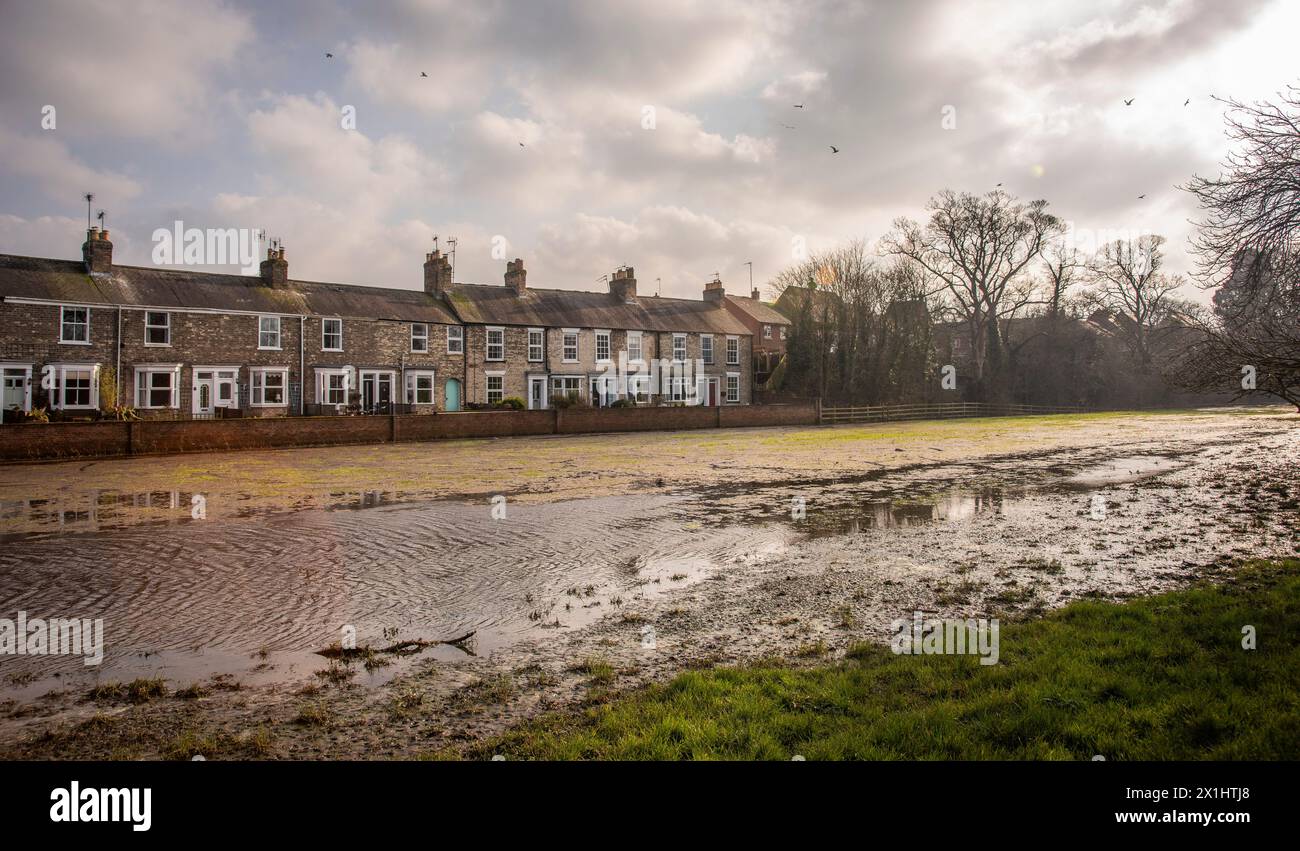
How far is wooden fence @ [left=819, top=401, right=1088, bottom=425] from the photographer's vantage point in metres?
46.9

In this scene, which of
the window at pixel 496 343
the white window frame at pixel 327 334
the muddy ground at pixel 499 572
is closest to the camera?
the muddy ground at pixel 499 572

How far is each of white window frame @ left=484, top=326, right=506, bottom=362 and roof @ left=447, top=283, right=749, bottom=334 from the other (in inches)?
15.8

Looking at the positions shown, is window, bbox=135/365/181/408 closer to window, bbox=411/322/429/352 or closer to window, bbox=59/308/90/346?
window, bbox=59/308/90/346

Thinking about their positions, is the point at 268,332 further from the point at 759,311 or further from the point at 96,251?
the point at 759,311

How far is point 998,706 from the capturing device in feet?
14.2

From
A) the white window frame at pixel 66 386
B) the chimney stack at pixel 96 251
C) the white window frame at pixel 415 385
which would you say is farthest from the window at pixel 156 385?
the white window frame at pixel 415 385

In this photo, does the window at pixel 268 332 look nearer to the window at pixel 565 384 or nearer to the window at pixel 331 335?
the window at pixel 331 335

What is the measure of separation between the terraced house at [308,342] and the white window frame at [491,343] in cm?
8

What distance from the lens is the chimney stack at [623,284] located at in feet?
165

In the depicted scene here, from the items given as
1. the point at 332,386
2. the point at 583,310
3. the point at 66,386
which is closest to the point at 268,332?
the point at 332,386
